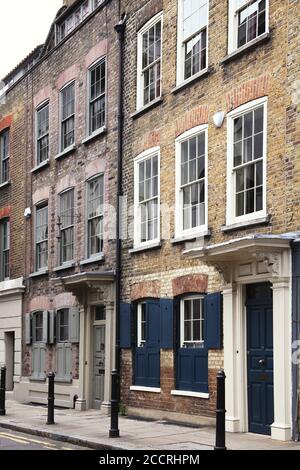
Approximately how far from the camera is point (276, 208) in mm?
13477

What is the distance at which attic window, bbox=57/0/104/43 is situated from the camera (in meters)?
21.9

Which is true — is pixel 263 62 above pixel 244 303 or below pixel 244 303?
above

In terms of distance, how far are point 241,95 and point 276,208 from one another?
242 cm

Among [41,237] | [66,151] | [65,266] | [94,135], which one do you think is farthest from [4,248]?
[94,135]

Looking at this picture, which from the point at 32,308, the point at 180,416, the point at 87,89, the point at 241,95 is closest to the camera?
the point at 241,95

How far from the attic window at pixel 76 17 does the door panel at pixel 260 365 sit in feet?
34.8

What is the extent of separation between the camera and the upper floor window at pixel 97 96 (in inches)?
804

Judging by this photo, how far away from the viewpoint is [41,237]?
2377 centimetres

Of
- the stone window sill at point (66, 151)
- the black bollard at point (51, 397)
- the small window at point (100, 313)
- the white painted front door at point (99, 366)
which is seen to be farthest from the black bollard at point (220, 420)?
the stone window sill at point (66, 151)

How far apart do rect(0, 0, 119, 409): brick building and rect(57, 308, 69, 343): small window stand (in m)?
0.03

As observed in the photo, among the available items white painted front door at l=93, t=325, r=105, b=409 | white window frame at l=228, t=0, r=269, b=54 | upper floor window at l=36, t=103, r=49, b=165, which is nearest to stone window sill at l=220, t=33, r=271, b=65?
white window frame at l=228, t=0, r=269, b=54

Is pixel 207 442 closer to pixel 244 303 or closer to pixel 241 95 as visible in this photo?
pixel 244 303

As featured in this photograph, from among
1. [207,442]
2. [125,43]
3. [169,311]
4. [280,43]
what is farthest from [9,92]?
[207,442]

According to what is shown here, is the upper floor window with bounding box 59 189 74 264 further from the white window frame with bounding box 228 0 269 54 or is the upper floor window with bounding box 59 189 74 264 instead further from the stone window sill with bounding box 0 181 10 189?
the white window frame with bounding box 228 0 269 54
